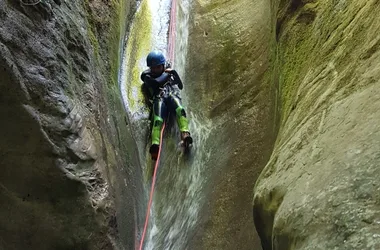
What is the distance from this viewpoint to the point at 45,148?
11.5 feet

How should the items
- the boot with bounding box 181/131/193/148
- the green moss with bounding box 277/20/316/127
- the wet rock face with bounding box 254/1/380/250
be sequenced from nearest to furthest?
the wet rock face with bounding box 254/1/380/250 < the green moss with bounding box 277/20/316/127 < the boot with bounding box 181/131/193/148

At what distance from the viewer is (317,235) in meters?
2.08

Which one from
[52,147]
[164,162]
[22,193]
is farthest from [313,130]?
[164,162]

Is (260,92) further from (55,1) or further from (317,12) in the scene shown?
(55,1)

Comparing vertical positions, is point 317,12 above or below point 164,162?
above

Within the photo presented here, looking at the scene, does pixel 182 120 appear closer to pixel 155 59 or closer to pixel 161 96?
pixel 161 96

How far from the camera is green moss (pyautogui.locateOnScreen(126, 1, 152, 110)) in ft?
22.0

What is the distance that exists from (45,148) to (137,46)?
178 inches

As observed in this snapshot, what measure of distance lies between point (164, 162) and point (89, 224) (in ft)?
6.97

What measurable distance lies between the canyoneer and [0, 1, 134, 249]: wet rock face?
1747 mm

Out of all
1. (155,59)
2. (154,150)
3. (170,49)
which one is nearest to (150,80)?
(155,59)

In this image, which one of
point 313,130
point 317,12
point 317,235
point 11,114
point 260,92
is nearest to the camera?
point 317,235

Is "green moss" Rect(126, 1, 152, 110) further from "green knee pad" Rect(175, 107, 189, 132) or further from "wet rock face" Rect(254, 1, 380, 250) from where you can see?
"wet rock face" Rect(254, 1, 380, 250)

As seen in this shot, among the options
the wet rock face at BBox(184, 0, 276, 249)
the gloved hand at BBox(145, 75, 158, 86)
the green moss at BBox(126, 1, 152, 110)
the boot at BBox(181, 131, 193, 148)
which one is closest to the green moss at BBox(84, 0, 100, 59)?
the gloved hand at BBox(145, 75, 158, 86)
